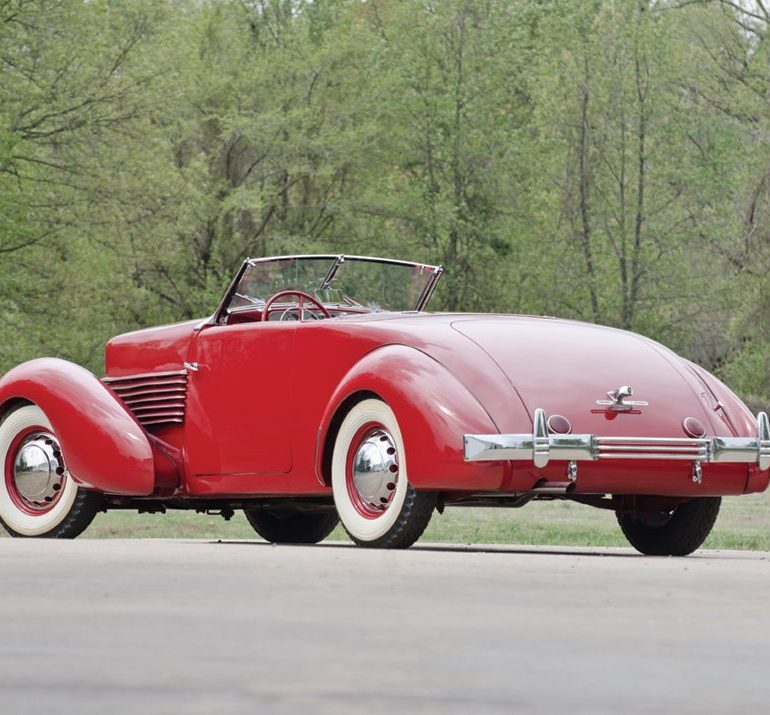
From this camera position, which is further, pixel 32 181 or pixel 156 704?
pixel 32 181

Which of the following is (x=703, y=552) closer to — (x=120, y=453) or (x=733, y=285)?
(x=120, y=453)

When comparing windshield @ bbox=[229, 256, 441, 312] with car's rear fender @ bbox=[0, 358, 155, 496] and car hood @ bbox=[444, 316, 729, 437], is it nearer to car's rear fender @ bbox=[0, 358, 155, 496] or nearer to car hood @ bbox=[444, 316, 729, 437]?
car's rear fender @ bbox=[0, 358, 155, 496]

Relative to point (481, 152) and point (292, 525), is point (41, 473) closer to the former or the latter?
point (292, 525)

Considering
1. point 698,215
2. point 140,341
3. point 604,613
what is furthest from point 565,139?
point 604,613

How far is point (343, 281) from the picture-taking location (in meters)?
11.1

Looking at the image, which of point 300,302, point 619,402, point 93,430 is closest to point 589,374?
point 619,402

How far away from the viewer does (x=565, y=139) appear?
43344 mm

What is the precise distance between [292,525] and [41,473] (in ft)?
6.07

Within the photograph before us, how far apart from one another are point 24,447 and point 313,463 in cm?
222

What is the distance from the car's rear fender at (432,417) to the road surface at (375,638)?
113 centimetres

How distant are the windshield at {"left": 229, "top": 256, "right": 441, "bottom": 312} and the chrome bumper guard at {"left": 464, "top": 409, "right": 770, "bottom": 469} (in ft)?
9.08

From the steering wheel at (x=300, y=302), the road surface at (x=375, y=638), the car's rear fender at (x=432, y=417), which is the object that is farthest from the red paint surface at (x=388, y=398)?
the road surface at (x=375, y=638)

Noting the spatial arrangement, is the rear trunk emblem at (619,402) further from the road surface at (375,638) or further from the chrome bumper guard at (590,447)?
Result: the road surface at (375,638)

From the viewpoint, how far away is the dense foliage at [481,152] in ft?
135
